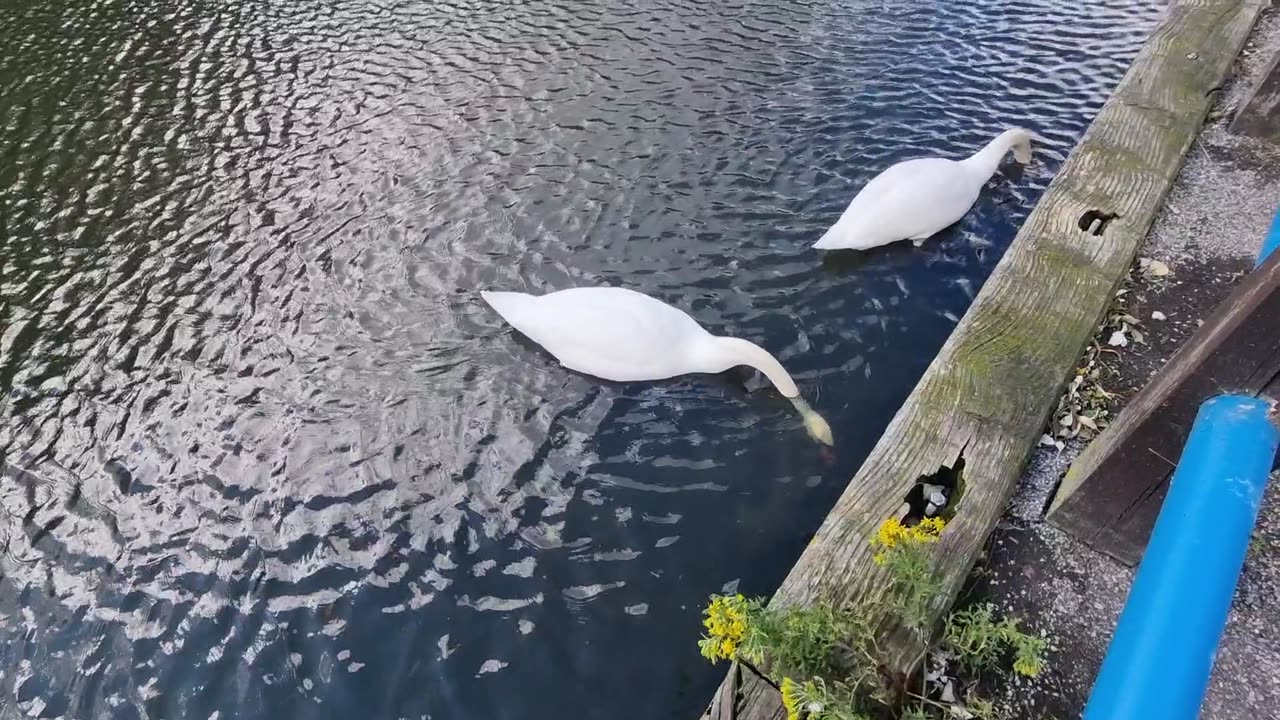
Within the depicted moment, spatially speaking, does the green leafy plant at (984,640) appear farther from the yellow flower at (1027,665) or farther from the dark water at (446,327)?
the dark water at (446,327)

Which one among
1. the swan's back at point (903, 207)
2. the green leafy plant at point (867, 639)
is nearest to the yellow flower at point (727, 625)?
the green leafy plant at point (867, 639)

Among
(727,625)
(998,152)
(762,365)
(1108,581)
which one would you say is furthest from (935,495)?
(998,152)

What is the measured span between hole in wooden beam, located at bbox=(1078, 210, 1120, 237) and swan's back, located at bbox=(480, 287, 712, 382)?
2.33 meters

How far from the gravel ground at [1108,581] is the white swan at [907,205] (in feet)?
5.87

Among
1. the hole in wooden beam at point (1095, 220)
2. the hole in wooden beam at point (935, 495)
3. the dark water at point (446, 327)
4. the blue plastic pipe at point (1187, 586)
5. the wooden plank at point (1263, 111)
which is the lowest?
the dark water at point (446, 327)

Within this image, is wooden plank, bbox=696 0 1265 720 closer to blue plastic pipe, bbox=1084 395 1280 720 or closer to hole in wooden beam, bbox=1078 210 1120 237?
hole in wooden beam, bbox=1078 210 1120 237

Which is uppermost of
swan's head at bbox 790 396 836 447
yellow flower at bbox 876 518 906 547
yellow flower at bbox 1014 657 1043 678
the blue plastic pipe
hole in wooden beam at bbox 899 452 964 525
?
the blue plastic pipe

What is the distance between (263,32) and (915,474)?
11.1 metres

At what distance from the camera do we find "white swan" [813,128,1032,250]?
234 inches

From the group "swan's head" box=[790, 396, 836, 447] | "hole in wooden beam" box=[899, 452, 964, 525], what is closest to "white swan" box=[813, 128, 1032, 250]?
"swan's head" box=[790, 396, 836, 447]

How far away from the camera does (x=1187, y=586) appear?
156 centimetres

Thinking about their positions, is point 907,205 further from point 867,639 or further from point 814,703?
point 814,703

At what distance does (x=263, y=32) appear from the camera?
10.9m

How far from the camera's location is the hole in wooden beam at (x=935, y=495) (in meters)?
3.18
